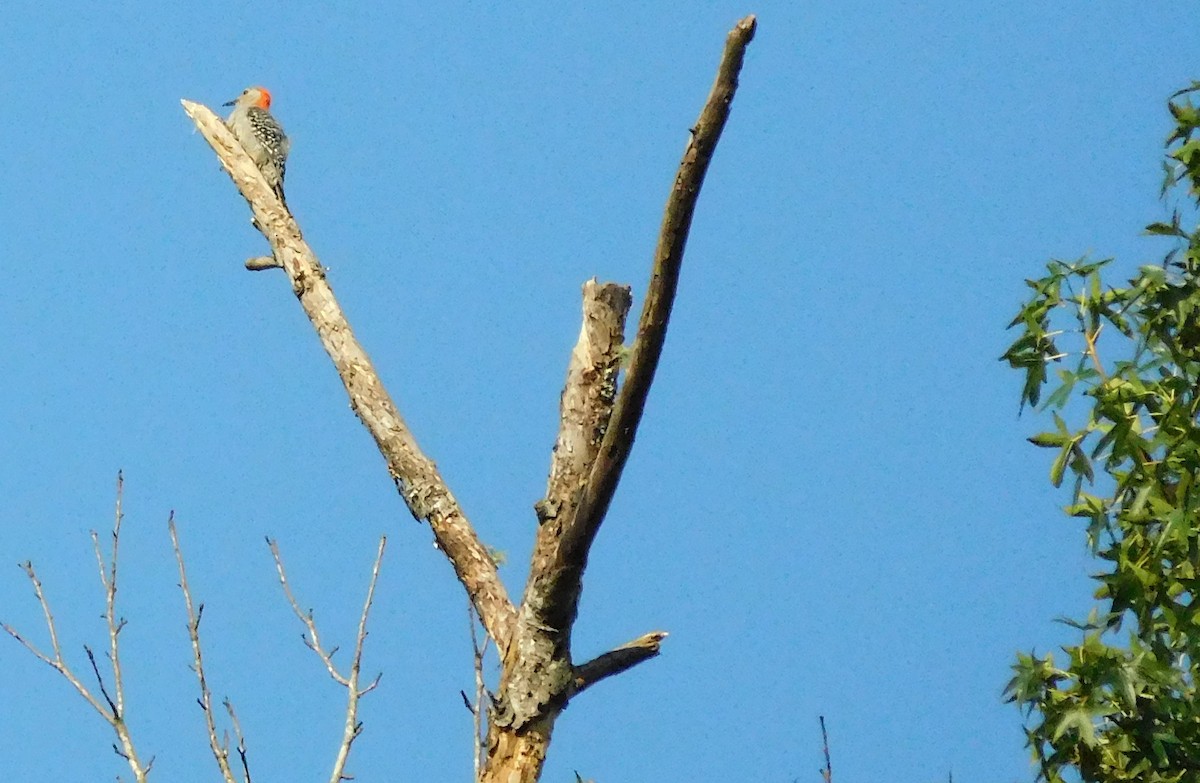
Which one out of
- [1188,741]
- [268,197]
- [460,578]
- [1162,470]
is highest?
[268,197]

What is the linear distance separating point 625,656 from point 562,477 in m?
0.46

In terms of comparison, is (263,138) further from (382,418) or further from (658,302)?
(658,302)

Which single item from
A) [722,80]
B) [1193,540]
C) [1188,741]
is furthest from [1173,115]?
[722,80]

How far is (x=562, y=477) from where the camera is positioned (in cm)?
344

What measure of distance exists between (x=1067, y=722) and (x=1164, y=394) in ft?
2.70

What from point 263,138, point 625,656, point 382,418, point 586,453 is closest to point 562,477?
point 586,453

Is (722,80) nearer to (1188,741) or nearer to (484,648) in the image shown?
(484,648)

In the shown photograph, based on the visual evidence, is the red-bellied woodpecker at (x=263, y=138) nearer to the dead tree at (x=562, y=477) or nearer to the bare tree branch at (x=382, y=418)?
the bare tree branch at (x=382, y=418)

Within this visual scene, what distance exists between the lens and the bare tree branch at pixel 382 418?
12.1ft

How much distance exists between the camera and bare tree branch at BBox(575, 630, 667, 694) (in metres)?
3.42

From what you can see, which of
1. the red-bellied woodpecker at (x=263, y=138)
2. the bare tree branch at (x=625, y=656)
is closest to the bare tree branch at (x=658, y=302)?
the bare tree branch at (x=625, y=656)

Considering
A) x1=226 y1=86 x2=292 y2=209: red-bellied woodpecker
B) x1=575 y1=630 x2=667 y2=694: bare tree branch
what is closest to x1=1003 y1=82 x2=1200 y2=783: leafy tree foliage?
x1=575 y1=630 x2=667 y2=694: bare tree branch

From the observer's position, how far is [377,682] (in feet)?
12.0

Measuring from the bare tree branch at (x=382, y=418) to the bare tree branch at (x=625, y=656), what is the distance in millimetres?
241
